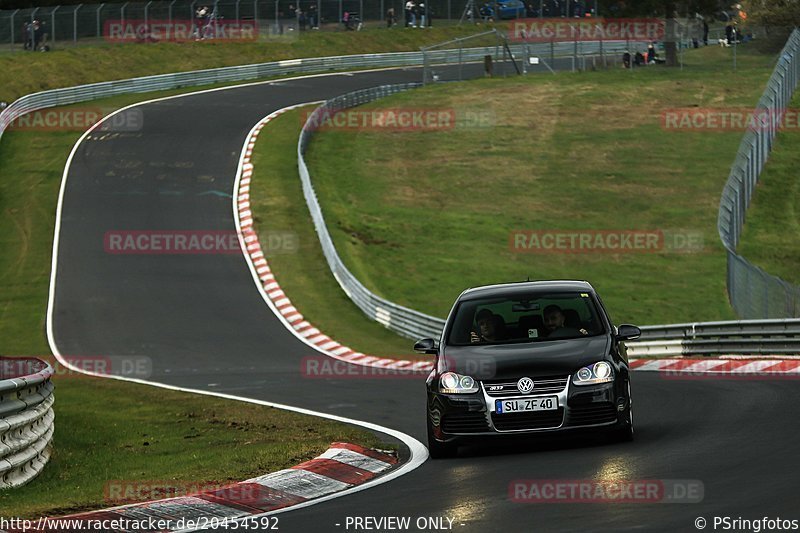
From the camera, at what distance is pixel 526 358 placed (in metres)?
12.6

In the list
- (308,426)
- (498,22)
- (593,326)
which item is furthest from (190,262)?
(498,22)

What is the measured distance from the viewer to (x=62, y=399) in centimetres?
2203

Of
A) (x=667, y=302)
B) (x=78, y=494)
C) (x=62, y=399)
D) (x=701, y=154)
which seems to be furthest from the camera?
(x=701, y=154)

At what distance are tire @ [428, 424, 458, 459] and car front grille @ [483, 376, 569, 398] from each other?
0.64 m

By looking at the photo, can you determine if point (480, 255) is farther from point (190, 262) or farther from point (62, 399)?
point (62, 399)

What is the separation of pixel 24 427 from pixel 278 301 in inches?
864

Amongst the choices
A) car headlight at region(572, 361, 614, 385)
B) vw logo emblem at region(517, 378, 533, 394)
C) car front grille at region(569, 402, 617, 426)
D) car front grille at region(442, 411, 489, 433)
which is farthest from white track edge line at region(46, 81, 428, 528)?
car headlight at region(572, 361, 614, 385)

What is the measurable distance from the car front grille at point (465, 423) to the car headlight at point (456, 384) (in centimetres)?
20

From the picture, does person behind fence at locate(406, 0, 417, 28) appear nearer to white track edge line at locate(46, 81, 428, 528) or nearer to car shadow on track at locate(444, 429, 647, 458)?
white track edge line at locate(46, 81, 428, 528)

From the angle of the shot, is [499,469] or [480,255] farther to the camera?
[480,255]

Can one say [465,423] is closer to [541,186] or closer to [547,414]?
[547,414]

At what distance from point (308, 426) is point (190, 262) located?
2173 cm

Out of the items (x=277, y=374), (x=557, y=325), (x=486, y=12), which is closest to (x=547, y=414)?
(x=557, y=325)

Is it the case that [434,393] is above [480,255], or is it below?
above
